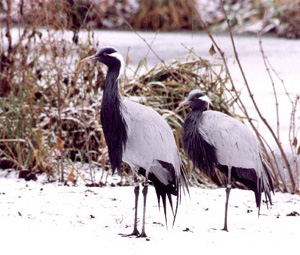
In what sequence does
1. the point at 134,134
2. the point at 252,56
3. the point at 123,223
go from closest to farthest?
the point at 134,134 < the point at 123,223 < the point at 252,56

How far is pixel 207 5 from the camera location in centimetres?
1642

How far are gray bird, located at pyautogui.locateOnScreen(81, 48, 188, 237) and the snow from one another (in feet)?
0.83

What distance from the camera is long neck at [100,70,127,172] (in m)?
4.17

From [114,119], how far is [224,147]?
0.80 meters

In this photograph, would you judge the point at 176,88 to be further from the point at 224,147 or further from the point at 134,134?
the point at 134,134

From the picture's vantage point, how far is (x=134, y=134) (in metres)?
4.16

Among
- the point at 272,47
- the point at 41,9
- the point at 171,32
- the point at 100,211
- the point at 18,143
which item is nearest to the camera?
the point at 100,211

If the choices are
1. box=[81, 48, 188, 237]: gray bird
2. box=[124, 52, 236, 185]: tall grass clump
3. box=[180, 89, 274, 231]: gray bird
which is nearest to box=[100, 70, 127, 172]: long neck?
box=[81, 48, 188, 237]: gray bird

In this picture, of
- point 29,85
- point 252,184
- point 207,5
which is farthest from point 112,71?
point 207,5

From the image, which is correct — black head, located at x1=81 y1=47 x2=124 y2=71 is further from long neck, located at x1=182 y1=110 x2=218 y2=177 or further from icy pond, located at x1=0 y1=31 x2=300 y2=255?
icy pond, located at x1=0 y1=31 x2=300 y2=255

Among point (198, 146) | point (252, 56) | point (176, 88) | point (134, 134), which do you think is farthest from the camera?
point (252, 56)

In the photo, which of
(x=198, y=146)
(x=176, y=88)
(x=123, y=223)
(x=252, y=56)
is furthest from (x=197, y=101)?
(x=252, y=56)

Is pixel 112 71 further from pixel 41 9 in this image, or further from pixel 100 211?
pixel 41 9

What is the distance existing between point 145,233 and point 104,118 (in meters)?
0.74
